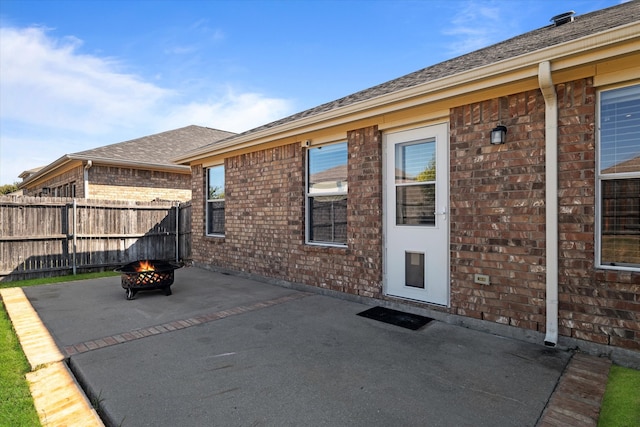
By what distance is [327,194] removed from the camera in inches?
238

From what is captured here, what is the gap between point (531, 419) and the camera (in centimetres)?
229

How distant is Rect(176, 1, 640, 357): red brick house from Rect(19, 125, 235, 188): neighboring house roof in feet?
20.8

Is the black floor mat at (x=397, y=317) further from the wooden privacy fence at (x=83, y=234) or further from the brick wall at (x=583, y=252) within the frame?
the wooden privacy fence at (x=83, y=234)

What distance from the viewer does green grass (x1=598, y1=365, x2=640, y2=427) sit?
2.25m

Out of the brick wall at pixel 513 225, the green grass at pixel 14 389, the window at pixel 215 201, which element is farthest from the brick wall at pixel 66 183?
the brick wall at pixel 513 225

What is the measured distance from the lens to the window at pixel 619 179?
10.5 feet

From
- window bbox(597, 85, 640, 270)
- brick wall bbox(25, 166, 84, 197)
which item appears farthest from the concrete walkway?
brick wall bbox(25, 166, 84, 197)

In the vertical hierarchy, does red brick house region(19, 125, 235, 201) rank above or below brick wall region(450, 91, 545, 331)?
above

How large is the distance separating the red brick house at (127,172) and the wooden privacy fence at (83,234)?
2106mm

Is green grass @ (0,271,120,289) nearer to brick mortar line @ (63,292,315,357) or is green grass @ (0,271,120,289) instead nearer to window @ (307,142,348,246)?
brick mortar line @ (63,292,315,357)

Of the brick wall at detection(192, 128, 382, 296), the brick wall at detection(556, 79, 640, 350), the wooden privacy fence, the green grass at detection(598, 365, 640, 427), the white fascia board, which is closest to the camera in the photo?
the green grass at detection(598, 365, 640, 427)

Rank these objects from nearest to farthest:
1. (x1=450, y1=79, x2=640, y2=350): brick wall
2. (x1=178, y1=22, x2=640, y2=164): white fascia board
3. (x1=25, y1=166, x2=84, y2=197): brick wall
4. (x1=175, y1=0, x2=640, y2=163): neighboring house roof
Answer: (x1=178, y1=22, x2=640, y2=164): white fascia board → (x1=450, y1=79, x2=640, y2=350): brick wall → (x1=175, y1=0, x2=640, y2=163): neighboring house roof → (x1=25, y1=166, x2=84, y2=197): brick wall

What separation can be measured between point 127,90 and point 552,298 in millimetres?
13968

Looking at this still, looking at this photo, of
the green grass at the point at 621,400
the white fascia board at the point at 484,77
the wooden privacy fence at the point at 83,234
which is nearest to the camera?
the green grass at the point at 621,400
